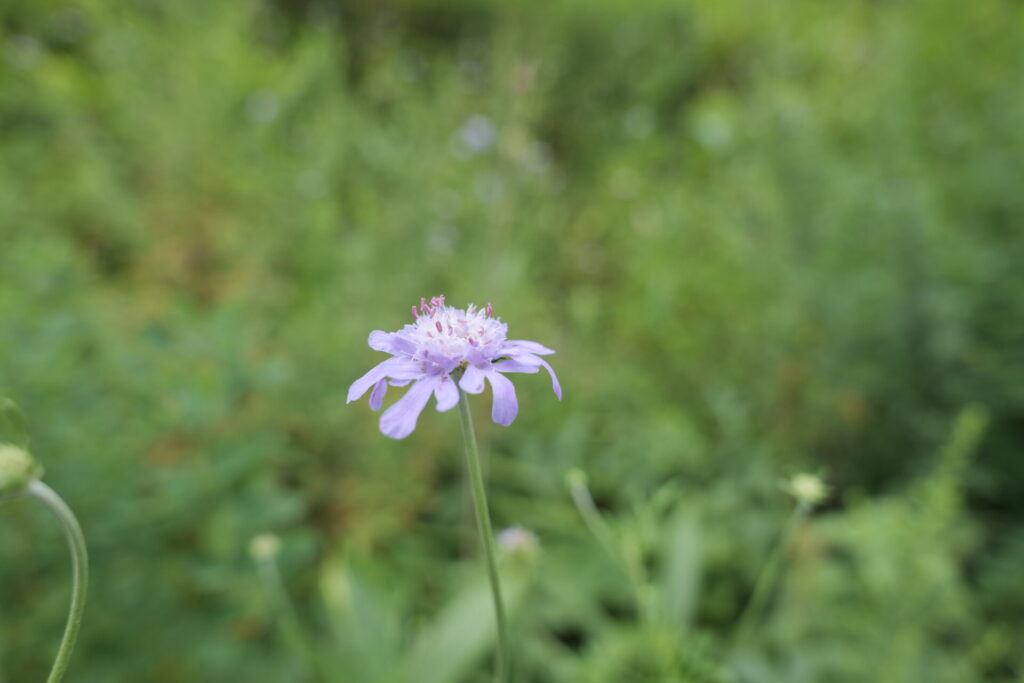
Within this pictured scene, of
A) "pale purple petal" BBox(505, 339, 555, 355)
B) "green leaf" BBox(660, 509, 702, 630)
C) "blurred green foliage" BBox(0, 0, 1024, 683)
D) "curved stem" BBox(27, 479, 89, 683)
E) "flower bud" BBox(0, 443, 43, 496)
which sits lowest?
"curved stem" BBox(27, 479, 89, 683)

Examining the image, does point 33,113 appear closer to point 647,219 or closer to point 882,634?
point 647,219

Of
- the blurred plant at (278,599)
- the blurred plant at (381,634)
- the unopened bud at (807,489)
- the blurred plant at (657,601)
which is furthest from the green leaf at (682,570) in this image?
the blurred plant at (278,599)

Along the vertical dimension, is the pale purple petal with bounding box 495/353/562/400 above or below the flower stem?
above

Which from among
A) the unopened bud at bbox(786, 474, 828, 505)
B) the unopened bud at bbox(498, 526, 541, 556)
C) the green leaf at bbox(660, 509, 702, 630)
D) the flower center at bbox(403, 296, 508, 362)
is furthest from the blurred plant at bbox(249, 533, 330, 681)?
the unopened bud at bbox(786, 474, 828, 505)

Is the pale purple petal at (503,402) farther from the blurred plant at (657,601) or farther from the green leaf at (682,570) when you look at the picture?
the green leaf at (682,570)

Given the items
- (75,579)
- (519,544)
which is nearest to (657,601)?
(519,544)

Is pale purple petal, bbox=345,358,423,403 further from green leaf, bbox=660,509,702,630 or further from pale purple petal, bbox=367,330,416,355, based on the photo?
green leaf, bbox=660,509,702,630

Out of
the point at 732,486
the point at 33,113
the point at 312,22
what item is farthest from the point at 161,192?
the point at 732,486
